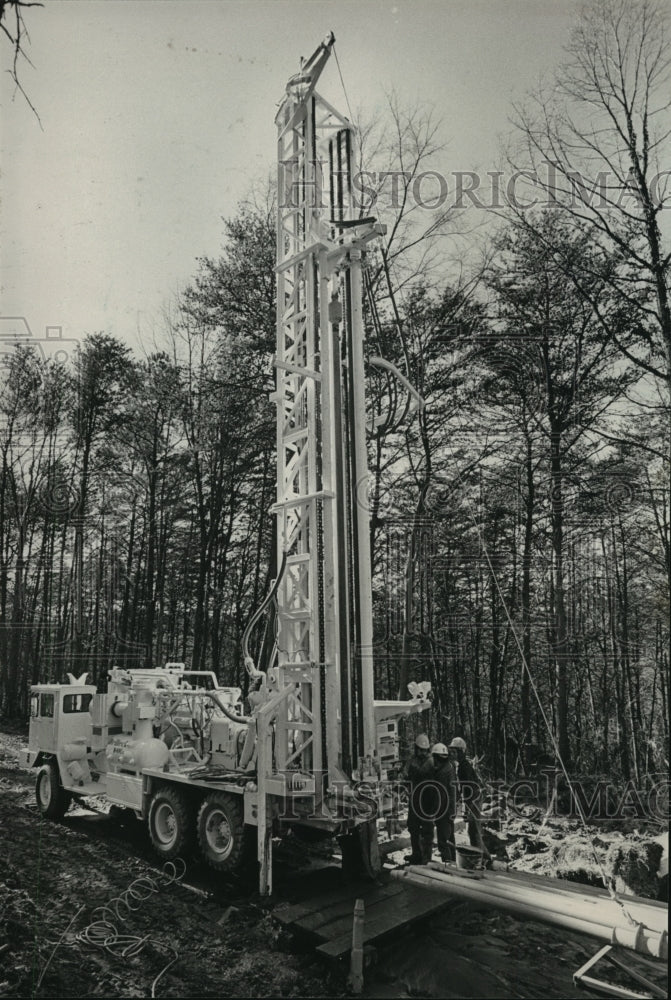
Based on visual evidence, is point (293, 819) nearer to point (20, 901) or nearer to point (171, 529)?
point (20, 901)

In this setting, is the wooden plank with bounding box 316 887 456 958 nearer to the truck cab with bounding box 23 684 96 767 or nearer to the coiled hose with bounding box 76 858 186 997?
the coiled hose with bounding box 76 858 186 997

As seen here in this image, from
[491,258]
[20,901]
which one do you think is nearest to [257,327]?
[491,258]

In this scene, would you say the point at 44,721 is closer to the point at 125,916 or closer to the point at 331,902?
the point at 125,916

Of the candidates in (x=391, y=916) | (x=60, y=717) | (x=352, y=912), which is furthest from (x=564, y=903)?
(x=60, y=717)

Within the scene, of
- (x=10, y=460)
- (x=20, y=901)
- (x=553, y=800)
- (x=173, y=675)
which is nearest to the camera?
(x=20, y=901)

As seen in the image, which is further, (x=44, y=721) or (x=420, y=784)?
(x=44, y=721)

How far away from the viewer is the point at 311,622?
6.50m

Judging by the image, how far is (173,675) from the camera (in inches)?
383

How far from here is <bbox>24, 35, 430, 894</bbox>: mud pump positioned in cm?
621

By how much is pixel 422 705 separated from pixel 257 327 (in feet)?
36.2

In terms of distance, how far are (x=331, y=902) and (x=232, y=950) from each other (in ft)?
2.94

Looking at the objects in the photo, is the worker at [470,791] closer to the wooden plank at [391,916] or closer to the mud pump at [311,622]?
the mud pump at [311,622]

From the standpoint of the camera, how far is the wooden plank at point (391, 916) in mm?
4676

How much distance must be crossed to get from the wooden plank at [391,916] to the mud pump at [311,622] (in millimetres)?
719
